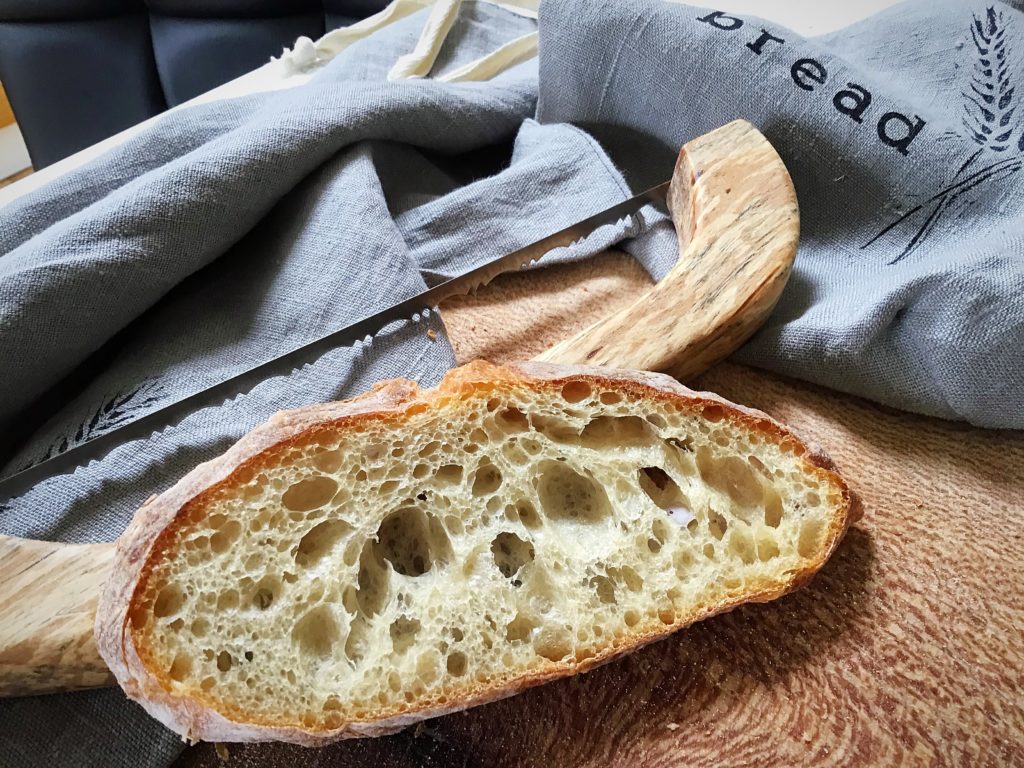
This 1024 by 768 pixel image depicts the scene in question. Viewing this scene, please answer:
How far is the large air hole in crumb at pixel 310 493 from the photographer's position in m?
0.61

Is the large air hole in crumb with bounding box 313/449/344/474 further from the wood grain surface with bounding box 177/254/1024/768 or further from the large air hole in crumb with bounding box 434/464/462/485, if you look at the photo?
the wood grain surface with bounding box 177/254/1024/768

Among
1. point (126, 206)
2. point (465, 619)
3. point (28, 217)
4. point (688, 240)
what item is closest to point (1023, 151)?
point (688, 240)

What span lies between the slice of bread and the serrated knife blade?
0.22m

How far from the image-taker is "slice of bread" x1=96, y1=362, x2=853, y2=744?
22.0 inches

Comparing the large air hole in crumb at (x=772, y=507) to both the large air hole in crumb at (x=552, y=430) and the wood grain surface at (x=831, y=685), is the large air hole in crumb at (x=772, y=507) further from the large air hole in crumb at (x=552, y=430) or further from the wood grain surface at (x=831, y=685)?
the large air hole in crumb at (x=552, y=430)

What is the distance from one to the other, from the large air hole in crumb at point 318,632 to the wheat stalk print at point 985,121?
2.63 feet

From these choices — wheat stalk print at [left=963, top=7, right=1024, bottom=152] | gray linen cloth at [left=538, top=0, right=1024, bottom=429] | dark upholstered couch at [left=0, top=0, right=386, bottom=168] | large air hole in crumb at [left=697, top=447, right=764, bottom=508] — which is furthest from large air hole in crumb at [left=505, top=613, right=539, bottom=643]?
dark upholstered couch at [left=0, top=0, right=386, bottom=168]

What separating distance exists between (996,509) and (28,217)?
50.1 inches

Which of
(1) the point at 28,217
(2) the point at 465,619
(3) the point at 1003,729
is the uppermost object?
(1) the point at 28,217

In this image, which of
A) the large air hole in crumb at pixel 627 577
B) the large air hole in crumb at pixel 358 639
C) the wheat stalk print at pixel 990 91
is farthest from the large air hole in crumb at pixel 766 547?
the wheat stalk print at pixel 990 91

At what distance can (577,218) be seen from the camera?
1.05 m

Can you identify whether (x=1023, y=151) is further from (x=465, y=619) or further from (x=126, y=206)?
(x=126, y=206)

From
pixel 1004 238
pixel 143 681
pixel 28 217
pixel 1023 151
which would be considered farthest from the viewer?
pixel 28 217

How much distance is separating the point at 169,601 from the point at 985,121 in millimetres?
1160
